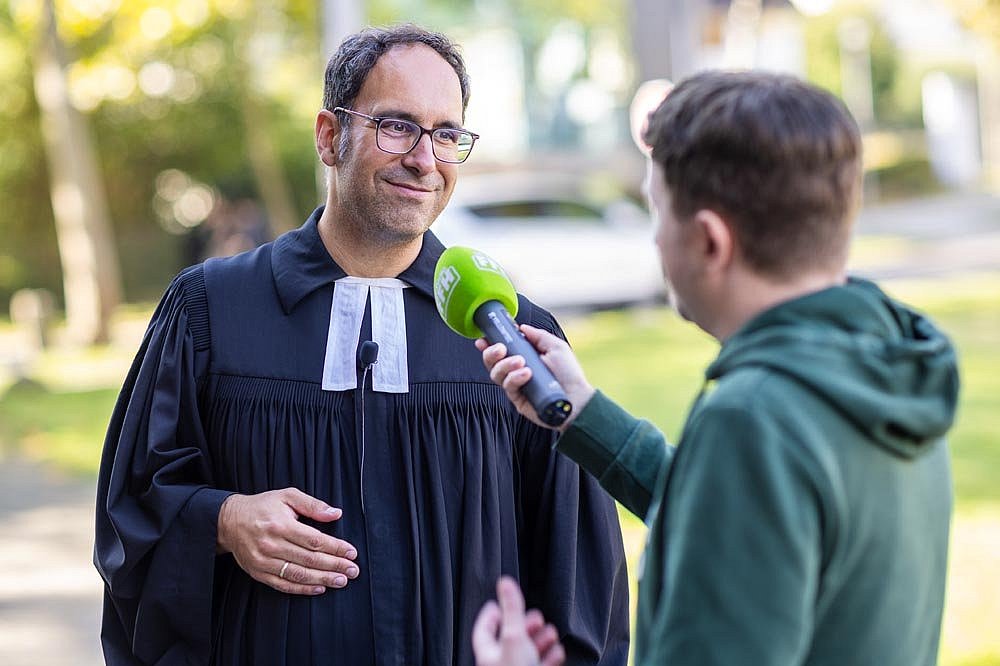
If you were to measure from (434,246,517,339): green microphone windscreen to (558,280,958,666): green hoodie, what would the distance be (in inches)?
29.0

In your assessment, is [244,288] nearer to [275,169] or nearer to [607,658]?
[607,658]

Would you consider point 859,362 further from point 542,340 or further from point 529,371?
point 542,340

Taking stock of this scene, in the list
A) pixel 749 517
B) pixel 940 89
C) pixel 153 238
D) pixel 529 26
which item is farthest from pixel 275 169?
pixel 940 89

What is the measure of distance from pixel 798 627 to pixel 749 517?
145 millimetres

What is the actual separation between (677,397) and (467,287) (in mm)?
8931

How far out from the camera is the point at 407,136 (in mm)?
2850

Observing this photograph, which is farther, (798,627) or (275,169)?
(275,169)

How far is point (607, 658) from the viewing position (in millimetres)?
2816

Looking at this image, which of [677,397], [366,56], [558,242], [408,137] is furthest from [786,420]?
[558,242]

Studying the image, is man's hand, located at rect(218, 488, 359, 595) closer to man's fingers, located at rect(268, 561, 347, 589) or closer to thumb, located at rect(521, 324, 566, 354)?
man's fingers, located at rect(268, 561, 347, 589)

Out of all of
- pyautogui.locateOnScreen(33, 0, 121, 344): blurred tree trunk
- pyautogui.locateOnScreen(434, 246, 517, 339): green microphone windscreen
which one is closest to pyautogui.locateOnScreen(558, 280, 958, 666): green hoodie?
pyautogui.locateOnScreen(434, 246, 517, 339): green microphone windscreen

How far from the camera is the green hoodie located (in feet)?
4.99

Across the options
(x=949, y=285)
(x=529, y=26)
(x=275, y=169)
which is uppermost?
(x=529, y=26)

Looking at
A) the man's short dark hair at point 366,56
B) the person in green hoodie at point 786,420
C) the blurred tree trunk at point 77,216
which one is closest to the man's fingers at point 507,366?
the person in green hoodie at point 786,420
